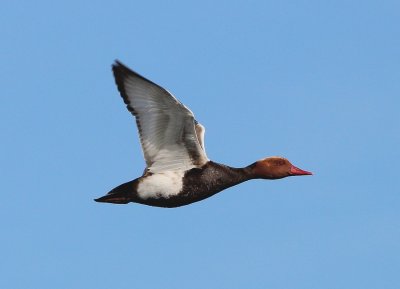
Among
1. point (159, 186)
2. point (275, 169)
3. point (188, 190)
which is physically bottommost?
point (188, 190)

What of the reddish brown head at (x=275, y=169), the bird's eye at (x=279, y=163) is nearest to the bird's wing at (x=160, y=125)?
the reddish brown head at (x=275, y=169)

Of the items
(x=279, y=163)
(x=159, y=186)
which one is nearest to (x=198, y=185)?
(x=159, y=186)

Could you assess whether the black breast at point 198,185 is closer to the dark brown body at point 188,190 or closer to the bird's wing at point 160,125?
the dark brown body at point 188,190

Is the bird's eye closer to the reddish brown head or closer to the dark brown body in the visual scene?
Answer: the reddish brown head

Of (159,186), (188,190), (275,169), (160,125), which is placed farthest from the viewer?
(275,169)

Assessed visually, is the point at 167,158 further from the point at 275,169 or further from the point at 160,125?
the point at 275,169

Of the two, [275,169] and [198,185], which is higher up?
[275,169]

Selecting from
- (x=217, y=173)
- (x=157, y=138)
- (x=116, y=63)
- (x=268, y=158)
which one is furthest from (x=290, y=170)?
(x=116, y=63)
